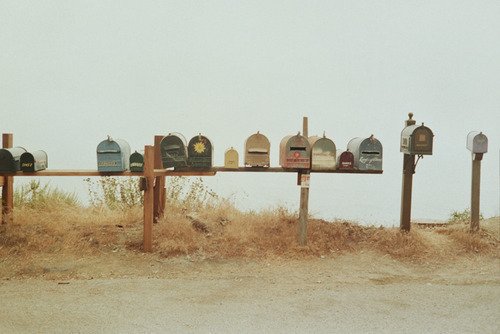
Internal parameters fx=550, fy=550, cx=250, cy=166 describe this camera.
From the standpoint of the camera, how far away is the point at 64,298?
5453mm

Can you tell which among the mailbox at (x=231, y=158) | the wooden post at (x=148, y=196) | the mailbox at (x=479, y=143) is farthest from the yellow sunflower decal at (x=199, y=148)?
the mailbox at (x=479, y=143)

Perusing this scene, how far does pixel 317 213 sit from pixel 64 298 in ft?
13.9

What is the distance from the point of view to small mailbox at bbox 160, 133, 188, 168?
7.10m

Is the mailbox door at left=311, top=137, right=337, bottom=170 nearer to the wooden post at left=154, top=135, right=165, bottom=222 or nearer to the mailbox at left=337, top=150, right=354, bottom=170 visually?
the mailbox at left=337, top=150, right=354, bottom=170

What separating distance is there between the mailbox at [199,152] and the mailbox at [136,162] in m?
0.62

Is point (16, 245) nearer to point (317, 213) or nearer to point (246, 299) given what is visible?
point (246, 299)

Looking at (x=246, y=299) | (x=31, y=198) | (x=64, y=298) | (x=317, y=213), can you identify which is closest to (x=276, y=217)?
(x=317, y=213)

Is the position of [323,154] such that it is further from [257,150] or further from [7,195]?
[7,195]

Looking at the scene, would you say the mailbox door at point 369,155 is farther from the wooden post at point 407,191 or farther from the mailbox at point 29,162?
the mailbox at point 29,162

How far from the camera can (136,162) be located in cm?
711

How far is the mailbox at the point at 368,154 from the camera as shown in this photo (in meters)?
7.36

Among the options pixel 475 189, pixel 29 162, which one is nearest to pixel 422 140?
pixel 475 189

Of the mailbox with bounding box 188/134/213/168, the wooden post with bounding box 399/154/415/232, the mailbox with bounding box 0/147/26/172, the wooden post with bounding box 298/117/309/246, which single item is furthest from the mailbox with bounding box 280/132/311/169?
the mailbox with bounding box 0/147/26/172

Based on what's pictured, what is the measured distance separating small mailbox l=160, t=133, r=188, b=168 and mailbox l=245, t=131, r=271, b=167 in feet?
2.69
